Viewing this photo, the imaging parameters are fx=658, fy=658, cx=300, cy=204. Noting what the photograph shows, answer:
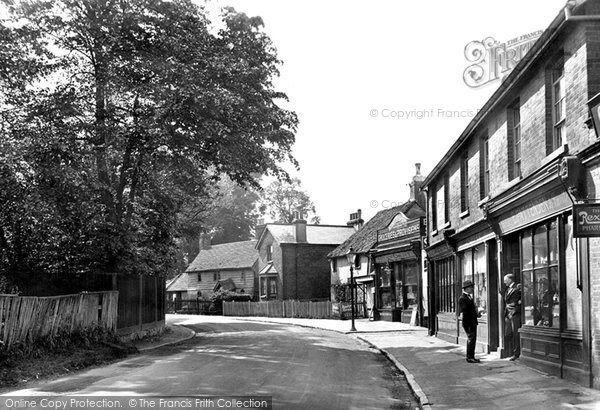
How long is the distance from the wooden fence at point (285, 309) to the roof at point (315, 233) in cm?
741

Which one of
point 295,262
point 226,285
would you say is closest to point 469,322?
point 295,262

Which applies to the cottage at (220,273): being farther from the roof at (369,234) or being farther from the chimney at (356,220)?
the roof at (369,234)

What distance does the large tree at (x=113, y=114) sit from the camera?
1802 cm

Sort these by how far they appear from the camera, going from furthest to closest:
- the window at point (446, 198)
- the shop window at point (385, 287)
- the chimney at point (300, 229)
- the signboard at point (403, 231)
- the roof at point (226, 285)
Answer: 1. the roof at point (226, 285)
2. the chimney at point (300, 229)
3. the shop window at point (385, 287)
4. the signboard at point (403, 231)
5. the window at point (446, 198)

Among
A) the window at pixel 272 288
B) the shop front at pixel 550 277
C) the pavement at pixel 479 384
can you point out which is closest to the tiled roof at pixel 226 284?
the window at pixel 272 288

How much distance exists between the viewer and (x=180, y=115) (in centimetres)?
2039

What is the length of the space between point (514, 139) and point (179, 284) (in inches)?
2343

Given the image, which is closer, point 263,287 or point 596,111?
point 596,111

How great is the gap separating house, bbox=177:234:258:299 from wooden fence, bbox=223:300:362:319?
8149 mm

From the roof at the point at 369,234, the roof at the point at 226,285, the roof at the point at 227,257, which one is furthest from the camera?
the roof at the point at 227,257

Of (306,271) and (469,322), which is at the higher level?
(306,271)

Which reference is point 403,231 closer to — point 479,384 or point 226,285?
point 479,384

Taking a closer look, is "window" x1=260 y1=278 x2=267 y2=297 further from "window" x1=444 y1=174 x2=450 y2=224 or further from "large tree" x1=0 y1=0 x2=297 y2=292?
"window" x1=444 y1=174 x2=450 y2=224

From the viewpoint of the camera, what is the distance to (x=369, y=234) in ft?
141
